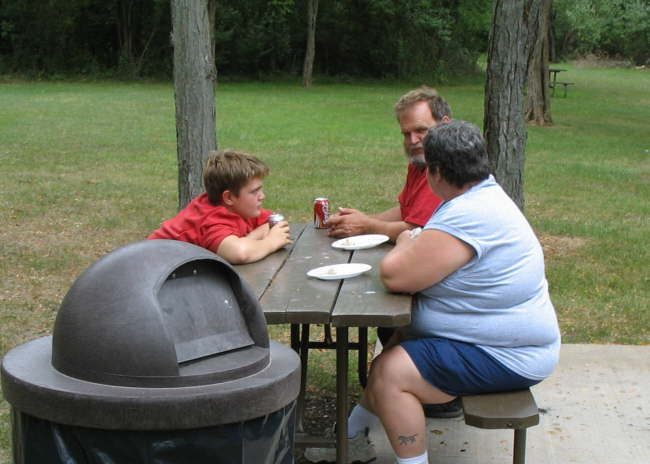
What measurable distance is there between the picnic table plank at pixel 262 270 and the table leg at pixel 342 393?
331 mm

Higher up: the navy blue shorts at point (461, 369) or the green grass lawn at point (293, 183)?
the navy blue shorts at point (461, 369)

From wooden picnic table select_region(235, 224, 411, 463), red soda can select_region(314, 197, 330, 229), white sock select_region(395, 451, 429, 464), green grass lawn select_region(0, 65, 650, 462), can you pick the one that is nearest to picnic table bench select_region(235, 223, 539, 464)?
wooden picnic table select_region(235, 224, 411, 463)

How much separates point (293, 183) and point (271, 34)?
25442 millimetres

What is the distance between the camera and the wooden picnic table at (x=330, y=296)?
115 inches

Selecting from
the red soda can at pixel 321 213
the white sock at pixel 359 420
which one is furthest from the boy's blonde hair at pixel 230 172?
the white sock at pixel 359 420

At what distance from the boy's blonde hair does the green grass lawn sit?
4.73 ft

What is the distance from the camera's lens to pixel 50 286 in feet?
21.6

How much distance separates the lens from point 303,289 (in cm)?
327

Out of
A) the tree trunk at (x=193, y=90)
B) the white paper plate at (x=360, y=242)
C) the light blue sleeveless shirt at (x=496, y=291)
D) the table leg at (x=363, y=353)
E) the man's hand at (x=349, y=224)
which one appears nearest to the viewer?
the light blue sleeveless shirt at (x=496, y=291)

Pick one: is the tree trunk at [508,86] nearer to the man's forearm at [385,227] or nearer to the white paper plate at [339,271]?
the man's forearm at [385,227]

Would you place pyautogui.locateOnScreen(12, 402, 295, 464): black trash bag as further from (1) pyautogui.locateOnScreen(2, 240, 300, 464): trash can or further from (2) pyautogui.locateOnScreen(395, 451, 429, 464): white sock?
(2) pyautogui.locateOnScreen(395, 451, 429, 464): white sock

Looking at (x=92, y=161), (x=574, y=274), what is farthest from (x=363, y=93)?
(x=574, y=274)

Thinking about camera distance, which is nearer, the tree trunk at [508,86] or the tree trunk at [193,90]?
the tree trunk at [193,90]

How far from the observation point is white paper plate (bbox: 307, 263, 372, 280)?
11.1ft
